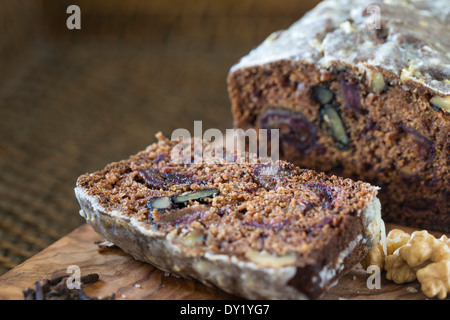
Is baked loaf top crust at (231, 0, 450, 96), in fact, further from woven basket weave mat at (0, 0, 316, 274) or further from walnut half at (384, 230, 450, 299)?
woven basket weave mat at (0, 0, 316, 274)

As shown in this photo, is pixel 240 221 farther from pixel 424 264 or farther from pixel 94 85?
pixel 94 85

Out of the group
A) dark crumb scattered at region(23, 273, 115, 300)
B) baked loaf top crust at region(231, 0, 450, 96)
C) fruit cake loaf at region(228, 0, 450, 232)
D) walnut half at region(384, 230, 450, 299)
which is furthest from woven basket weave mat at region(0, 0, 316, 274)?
walnut half at region(384, 230, 450, 299)

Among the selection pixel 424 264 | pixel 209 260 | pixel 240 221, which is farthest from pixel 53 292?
pixel 424 264

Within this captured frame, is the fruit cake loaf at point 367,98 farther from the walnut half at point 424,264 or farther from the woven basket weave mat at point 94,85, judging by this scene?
the woven basket weave mat at point 94,85

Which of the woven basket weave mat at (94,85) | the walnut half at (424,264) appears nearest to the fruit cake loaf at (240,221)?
the walnut half at (424,264)

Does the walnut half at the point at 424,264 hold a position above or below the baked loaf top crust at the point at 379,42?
below
